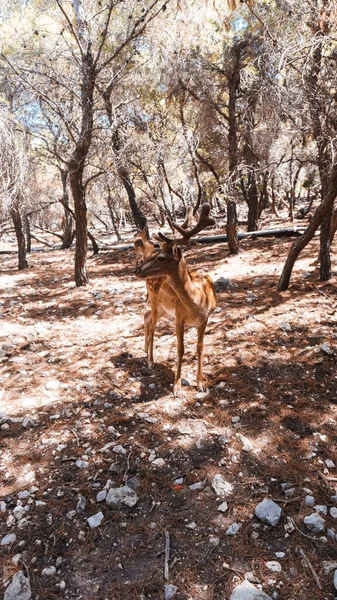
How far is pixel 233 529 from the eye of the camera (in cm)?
243

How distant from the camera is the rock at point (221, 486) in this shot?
2.74 metres

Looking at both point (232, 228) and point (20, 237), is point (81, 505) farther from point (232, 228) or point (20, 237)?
point (20, 237)

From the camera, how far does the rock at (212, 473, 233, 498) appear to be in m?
2.74

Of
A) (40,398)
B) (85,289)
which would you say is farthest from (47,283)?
(40,398)

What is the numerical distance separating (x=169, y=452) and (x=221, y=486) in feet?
1.91

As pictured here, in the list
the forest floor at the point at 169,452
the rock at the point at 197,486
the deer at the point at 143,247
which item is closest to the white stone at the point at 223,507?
the forest floor at the point at 169,452

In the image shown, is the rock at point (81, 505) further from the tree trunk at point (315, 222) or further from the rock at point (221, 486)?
the tree trunk at point (315, 222)

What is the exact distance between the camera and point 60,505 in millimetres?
2656

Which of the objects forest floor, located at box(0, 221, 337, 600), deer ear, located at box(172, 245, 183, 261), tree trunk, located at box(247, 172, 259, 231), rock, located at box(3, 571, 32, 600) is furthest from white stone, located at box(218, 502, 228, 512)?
tree trunk, located at box(247, 172, 259, 231)

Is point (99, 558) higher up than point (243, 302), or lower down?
lower down

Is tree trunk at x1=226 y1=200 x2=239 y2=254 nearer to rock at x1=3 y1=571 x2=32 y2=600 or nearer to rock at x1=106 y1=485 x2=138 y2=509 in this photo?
rock at x1=106 y1=485 x2=138 y2=509

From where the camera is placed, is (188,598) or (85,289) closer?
(188,598)

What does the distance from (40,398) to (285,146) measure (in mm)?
11469

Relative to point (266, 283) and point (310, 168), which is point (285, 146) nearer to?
point (266, 283)
